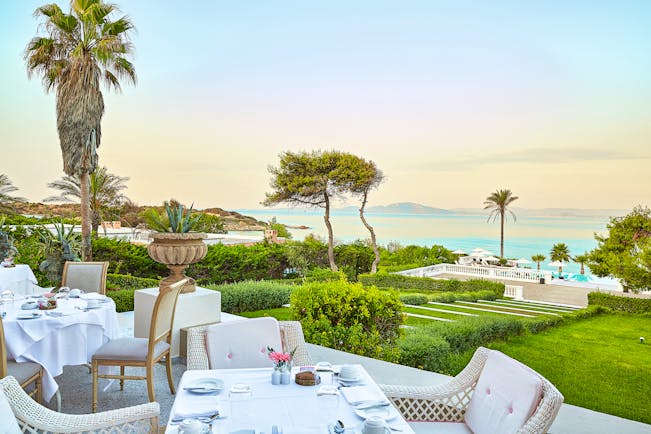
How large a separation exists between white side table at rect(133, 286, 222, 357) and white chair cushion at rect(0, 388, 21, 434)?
257 cm

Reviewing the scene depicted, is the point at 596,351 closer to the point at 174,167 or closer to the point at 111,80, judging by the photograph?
the point at 111,80

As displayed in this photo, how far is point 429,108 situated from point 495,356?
22609 millimetres

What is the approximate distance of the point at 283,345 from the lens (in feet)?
9.81

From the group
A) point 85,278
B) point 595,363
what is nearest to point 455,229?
point 595,363

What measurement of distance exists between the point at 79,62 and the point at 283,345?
984cm

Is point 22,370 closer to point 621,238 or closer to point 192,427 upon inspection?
point 192,427

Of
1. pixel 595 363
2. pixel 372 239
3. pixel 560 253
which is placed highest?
pixel 372 239

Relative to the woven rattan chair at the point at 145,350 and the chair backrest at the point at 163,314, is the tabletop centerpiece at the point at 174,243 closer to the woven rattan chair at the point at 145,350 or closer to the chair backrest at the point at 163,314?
the chair backrest at the point at 163,314

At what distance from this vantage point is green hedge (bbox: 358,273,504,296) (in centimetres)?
1912

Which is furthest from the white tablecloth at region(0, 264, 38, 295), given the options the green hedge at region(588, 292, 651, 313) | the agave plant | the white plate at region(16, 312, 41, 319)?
the green hedge at region(588, 292, 651, 313)

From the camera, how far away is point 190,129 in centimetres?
1792

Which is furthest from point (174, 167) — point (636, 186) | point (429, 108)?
point (636, 186)

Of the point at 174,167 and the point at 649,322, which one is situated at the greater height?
the point at 174,167

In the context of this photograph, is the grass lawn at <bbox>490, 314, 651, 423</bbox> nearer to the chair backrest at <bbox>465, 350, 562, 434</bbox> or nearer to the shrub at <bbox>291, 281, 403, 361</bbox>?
the shrub at <bbox>291, 281, 403, 361</bbox>
